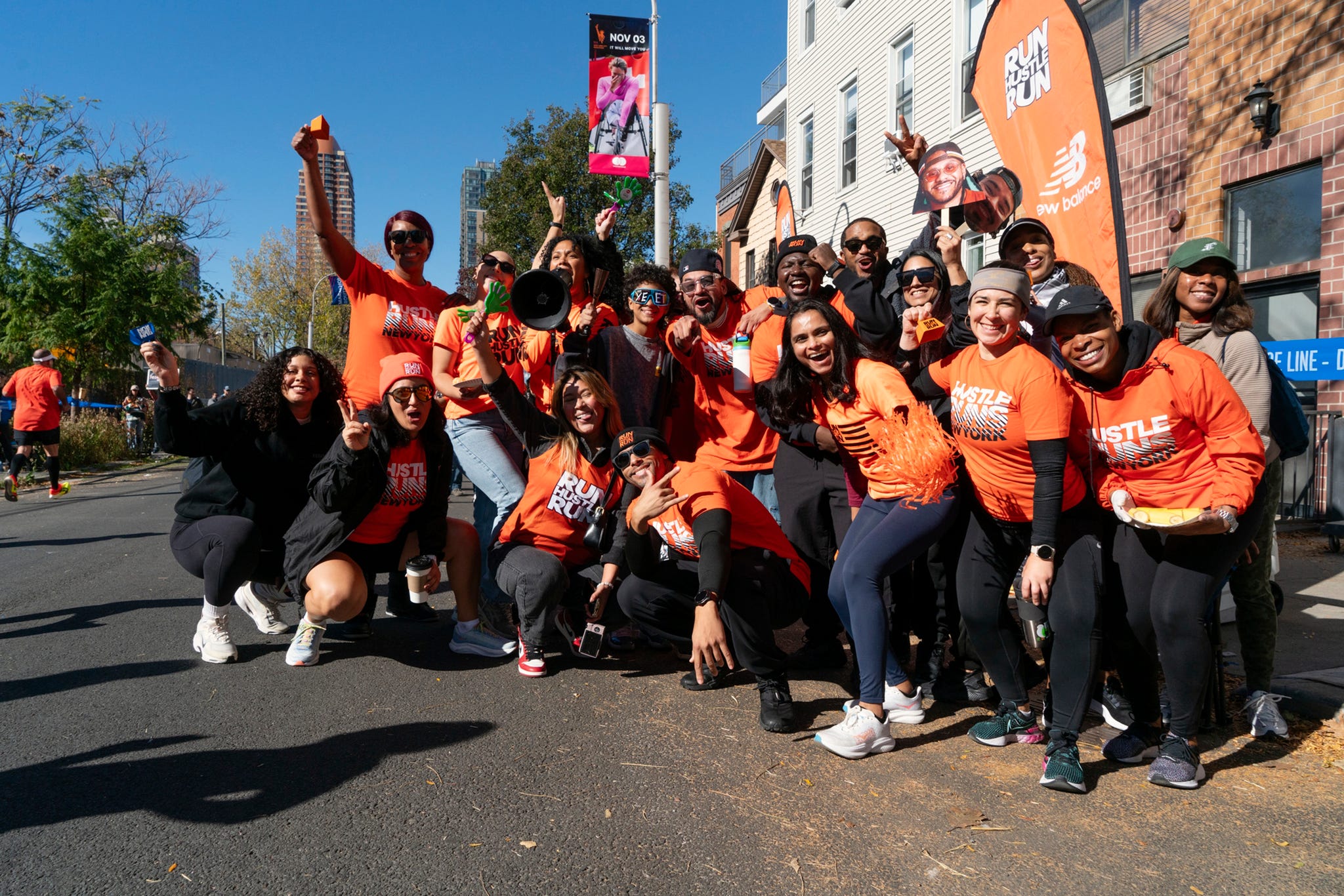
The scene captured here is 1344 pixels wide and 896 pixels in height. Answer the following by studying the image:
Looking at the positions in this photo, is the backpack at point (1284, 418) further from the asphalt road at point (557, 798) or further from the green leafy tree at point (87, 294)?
the green leafy tree at point (87, 294)

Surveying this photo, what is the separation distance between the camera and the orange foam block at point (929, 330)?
389 cm

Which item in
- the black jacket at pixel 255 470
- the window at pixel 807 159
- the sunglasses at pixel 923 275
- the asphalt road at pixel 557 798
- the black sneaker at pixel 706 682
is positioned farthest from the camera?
the window at pixel 807 159

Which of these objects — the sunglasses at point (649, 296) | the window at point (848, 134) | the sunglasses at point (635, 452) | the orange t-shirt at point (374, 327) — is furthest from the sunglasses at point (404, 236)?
the window at point (848, 134)

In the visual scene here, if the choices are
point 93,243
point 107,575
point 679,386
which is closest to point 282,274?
point 93,243

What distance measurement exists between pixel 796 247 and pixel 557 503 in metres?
2.03

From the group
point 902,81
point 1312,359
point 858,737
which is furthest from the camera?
point 902,81

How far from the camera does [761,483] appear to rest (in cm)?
476

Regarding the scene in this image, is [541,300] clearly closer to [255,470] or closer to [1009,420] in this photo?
[255,470]

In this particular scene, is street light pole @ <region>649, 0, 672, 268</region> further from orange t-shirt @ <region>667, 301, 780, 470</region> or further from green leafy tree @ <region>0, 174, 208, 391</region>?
green leafy tree @ <region>0, 174, 208, 391</region>

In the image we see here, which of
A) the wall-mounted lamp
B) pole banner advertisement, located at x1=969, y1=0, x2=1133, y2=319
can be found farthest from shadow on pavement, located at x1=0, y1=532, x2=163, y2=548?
the wall-mounted lamp

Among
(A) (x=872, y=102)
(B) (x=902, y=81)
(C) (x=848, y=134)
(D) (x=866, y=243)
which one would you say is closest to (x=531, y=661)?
(D) (x=866, y=243)

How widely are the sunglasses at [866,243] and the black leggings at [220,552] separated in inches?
140

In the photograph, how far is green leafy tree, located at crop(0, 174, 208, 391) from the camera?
1794 centimetres

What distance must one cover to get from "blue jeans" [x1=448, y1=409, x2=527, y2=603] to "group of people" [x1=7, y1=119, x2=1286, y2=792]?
0.02 meters
